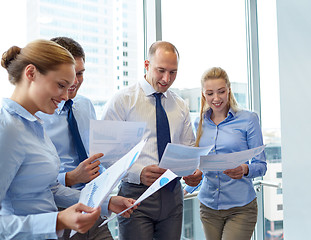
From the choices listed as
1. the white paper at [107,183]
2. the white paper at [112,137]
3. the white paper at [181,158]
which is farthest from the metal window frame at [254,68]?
the white paper at [107,183]

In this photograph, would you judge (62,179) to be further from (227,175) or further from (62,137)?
(227,175)

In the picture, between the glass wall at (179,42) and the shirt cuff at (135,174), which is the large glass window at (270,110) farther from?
the shirt cuff at (135,174)

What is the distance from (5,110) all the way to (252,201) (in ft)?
5.33

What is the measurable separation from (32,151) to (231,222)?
141 centimetres

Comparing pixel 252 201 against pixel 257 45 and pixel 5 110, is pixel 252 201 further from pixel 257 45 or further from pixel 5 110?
pixel 257 45

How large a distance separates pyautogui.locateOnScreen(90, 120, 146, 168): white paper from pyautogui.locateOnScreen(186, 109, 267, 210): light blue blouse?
776mm

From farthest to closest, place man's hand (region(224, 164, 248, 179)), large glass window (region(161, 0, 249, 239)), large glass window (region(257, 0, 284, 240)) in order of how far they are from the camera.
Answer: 1. large glass window (region(257, 0, 284, 240))
2. large glass window (region(161, 0, 249, 239))
3. man's hand (region(224, 164, 248, 179))

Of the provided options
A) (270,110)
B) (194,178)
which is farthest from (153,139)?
(270,110)

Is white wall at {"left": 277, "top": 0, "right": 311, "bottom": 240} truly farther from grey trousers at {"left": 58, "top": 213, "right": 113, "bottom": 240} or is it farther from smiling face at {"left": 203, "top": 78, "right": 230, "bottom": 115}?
grey trousers at {"left": 58, "top": 213, "right": 113, "bottom": 240}

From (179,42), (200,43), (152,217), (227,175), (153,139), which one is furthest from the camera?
(200,43)

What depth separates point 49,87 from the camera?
3.53 feet

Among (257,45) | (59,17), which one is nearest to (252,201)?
(59,17)

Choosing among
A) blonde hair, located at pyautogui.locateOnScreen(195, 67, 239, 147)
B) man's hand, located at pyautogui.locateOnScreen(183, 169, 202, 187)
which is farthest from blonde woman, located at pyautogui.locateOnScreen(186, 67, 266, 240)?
man's hand, located at pyautogui.locateOnScreen(183, 169, 202, 187)

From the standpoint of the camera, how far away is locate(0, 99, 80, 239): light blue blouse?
3.14ft
